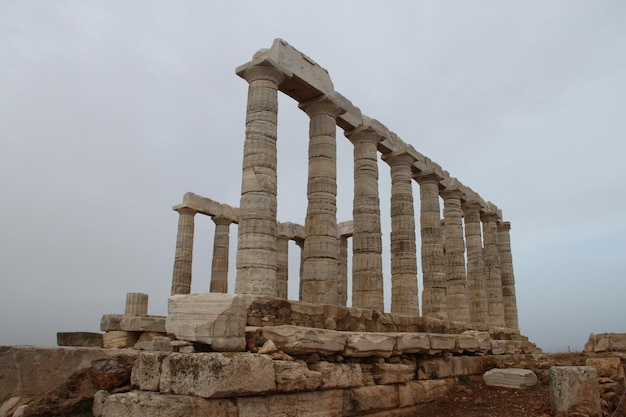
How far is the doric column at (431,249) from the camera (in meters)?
22.6

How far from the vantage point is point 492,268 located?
29391mm

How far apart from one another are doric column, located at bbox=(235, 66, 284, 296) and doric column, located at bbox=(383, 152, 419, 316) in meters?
7.87

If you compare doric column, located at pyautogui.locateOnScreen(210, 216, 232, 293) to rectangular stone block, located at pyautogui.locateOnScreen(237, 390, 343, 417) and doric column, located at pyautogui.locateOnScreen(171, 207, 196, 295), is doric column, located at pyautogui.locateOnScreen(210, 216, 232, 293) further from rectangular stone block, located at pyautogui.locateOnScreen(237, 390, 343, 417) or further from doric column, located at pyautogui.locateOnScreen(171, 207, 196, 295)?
rectangular stone block, located at pyautogui.locateOnScreen(237, 390, 343, 417)

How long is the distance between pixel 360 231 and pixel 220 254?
11240mm

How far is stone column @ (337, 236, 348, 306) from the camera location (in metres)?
31.5

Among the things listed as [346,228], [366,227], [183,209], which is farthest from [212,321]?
[346,228]

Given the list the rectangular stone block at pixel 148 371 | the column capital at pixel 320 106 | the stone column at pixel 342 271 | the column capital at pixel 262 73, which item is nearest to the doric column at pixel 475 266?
the stone column at pixel 342 271

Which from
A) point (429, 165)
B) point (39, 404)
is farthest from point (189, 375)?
point (429, 165)

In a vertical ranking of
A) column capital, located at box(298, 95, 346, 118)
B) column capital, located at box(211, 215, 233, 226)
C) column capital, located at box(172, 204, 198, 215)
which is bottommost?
column capital, located at box(211, 215, 233, 226)

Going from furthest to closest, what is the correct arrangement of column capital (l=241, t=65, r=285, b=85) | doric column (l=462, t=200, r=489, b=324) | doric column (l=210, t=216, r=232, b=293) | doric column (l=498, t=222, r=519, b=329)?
doric column (l=498, t=222, r=519, b=329)
doric column (l=210, t=216, r=232, b=293)
doric column (l=462, t=200, r=489, b=324)
column capital (l=241, t=65, r=285, b=85)

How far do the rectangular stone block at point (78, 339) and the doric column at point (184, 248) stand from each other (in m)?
10.8

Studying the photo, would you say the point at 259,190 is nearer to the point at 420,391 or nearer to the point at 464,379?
the point at 464,379

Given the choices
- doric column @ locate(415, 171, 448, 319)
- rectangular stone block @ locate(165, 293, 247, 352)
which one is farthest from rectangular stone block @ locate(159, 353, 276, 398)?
doric column @ locate(415, 171, 448, 319)

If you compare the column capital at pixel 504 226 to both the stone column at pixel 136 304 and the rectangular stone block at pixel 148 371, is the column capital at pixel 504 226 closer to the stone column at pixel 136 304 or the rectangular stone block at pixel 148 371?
the stone column at pixel 136 304
